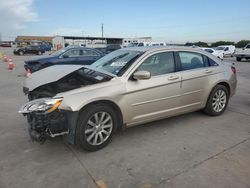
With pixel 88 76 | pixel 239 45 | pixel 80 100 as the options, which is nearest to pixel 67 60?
pixel 88 76

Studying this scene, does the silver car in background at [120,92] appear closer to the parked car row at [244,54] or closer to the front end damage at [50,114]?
the front end damage at [50,114]

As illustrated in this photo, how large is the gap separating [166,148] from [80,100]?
154 cm

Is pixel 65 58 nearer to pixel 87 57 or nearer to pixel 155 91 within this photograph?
pixel 87 57

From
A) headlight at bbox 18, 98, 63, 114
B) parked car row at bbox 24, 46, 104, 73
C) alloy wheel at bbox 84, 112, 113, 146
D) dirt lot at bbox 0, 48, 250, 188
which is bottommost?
dirt lot at bbox 0, 48, 250, 188

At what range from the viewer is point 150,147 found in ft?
11.8

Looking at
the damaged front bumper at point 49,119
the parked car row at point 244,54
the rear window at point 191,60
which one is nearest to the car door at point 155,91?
the rear window at point 191,60

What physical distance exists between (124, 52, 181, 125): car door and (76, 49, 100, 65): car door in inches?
286

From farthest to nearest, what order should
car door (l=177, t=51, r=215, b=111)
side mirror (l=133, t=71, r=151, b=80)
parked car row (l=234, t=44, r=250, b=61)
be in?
parked car row (l=234, t=44, r=250, b=61), car door (l=177, t=51, r=215, b=111), side mirror (l=133, t=71, r=151, b=80)

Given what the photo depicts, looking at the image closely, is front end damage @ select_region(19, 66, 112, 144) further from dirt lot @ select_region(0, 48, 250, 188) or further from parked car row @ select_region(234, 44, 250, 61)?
parked car row @ select_region(234, 44, 250, 61)

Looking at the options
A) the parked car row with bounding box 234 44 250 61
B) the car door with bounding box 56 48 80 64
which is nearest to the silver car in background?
the car door with bounding box 56 48 80 64

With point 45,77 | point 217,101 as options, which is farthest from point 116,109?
point 217,101

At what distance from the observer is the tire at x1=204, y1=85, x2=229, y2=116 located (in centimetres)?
479

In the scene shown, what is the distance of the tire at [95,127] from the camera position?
3232 mm

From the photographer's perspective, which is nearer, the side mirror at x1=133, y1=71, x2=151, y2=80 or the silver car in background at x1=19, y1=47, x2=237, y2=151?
the silver car in background at x1=19, y1=47, x2=237, y2=151
